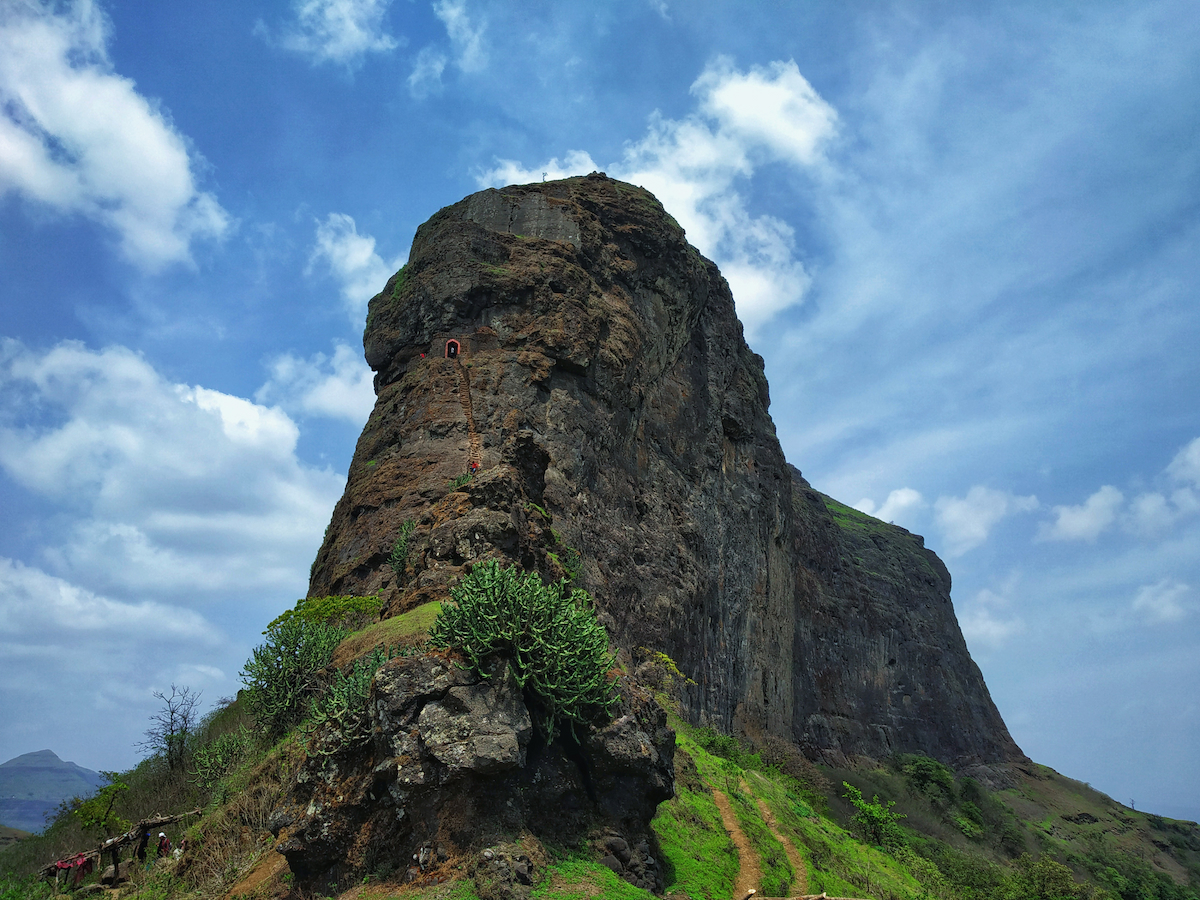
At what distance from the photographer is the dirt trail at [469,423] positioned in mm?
30609

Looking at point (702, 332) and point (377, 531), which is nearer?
point (377, 531)

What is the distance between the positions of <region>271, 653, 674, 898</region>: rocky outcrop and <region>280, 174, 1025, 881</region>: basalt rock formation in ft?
0.77

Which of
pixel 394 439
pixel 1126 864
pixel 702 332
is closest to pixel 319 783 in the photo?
pixel 394 439

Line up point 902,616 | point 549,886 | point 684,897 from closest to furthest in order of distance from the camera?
point 549,886 < point 684,897 < point 902,616

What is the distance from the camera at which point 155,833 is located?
628 inches

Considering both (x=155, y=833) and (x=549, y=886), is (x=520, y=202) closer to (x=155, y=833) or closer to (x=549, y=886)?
(x=155, y=833)

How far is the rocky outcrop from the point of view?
10.6 metres

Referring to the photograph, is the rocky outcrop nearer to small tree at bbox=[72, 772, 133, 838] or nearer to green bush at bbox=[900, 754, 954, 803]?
small tree at bbox=[72, 772, 133, 838]

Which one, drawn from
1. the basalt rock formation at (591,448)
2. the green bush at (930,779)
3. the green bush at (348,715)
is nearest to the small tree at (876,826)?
the basalt rock formation at (591,448)

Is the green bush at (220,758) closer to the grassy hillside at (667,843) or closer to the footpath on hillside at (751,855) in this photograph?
the grassy hillside at (667,843)

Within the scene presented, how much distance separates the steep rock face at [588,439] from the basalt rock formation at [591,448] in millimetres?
111

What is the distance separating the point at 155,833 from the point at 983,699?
93.8 metres

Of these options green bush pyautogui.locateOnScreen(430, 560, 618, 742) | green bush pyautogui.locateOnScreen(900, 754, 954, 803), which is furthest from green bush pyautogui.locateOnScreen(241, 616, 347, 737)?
green bush pyautogui.locateOnScreen(900, 754, 954, 803)

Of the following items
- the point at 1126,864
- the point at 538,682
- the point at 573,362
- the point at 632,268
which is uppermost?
the point at 632,268
